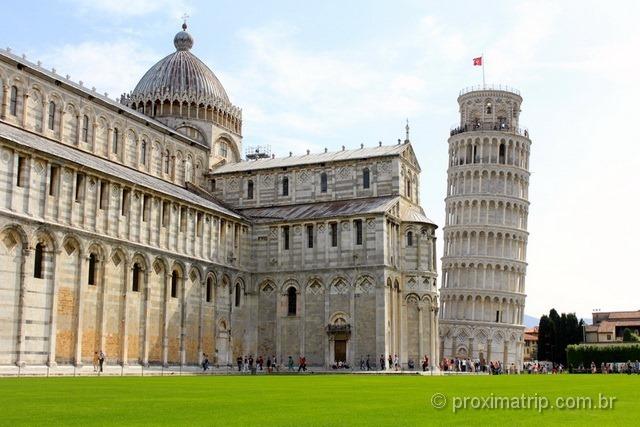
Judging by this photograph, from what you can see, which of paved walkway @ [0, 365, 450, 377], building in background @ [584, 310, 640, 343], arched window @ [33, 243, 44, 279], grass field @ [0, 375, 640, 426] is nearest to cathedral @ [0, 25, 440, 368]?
arched window @ [33, 243, 44, 279]

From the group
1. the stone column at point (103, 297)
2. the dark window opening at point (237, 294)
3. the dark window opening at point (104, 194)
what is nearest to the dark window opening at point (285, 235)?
the dark window opening at point (237, 294)

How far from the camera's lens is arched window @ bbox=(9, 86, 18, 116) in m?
49.2

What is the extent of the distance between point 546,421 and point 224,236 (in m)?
47.0

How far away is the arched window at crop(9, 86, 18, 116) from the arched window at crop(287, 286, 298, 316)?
22.8m

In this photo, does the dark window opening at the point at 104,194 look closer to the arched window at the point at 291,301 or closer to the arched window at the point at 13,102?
the arched window at the point at 13,102

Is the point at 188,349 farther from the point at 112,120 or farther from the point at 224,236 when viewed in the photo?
the point at 112,120

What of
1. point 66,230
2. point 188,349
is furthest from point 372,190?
point 66,230

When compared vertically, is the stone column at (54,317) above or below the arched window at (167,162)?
below

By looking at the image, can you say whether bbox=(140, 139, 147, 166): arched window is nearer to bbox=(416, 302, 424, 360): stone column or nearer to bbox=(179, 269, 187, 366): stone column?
bbox=(179, 269, 187, 366): stone column

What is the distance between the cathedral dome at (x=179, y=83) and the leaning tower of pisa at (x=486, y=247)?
3559 centimetres

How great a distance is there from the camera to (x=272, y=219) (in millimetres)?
62656

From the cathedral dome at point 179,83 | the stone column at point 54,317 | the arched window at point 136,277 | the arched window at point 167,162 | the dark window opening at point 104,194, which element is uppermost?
the cathedral dome at point 179,83

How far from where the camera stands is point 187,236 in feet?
180

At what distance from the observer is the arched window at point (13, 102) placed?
49.2 metres
